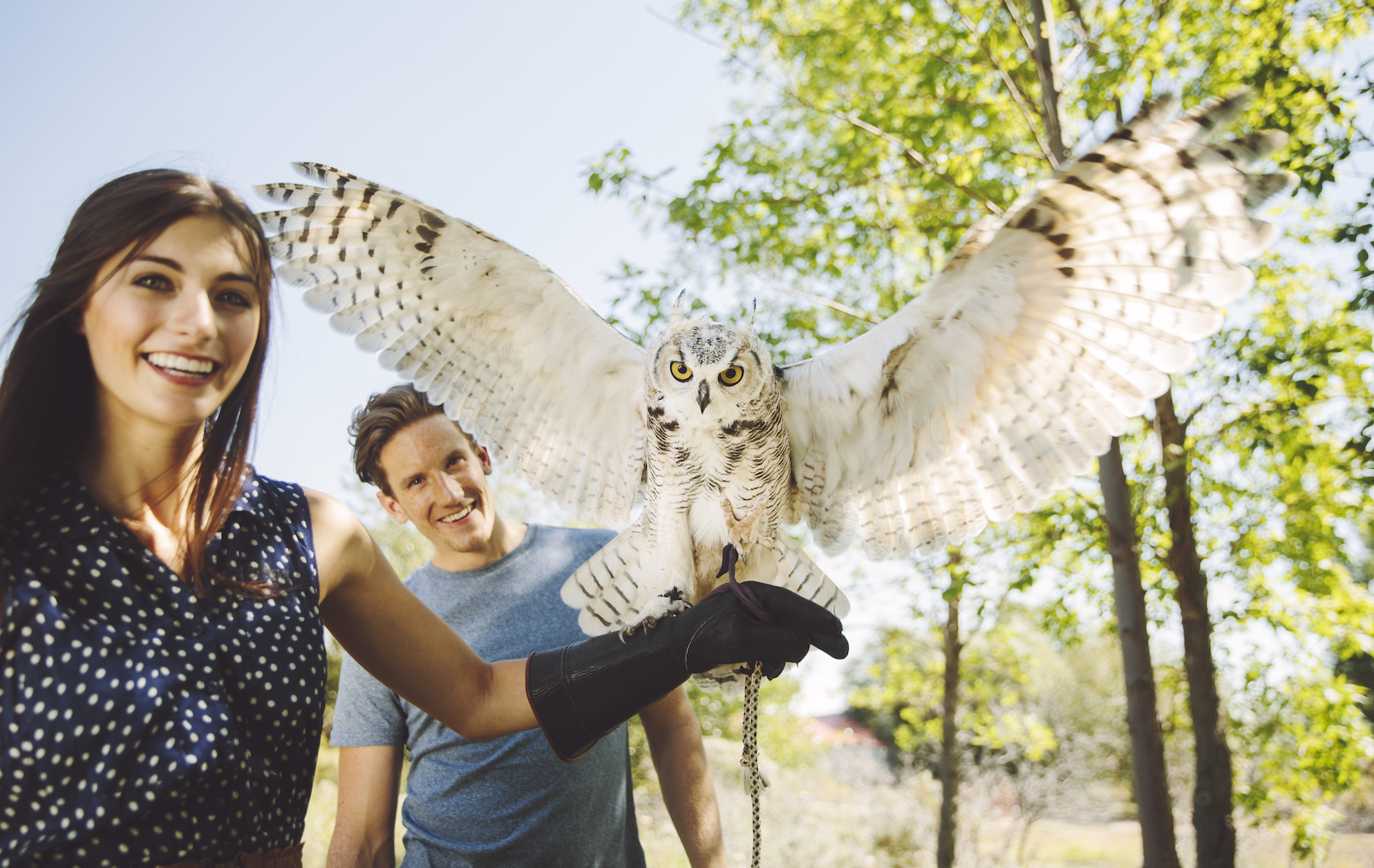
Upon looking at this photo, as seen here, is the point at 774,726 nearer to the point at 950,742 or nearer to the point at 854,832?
the point at 854,832

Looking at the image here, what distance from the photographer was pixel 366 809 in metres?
2.21

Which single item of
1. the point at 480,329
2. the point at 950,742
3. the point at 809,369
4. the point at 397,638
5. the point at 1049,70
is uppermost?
the point at 1049,70

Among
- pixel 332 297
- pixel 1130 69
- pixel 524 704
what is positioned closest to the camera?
pixel 524 704

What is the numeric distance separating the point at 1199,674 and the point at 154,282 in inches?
235

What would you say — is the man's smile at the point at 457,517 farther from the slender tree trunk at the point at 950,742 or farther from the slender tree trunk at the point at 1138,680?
the slender tree trunk at the point at 950,742

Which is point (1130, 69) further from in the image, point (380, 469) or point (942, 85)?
point (380, 469)

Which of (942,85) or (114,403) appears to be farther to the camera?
(942,85)

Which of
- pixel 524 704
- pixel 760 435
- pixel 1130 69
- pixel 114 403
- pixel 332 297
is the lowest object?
pixel 524 704

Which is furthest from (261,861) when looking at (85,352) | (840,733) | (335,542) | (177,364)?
(840,733)

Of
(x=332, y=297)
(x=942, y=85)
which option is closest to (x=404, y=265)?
(x=332, y=297)

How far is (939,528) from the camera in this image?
2424 mm

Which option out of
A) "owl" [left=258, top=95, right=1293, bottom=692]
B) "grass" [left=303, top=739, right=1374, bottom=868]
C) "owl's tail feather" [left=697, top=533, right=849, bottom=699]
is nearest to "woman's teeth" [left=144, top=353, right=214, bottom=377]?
"owl" [left=258, top=95, right=1293, bottom=692]

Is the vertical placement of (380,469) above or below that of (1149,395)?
below

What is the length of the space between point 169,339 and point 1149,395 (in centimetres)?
219
